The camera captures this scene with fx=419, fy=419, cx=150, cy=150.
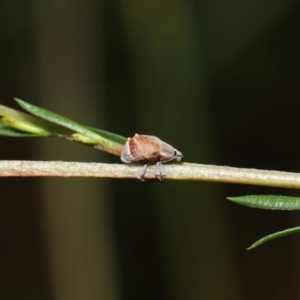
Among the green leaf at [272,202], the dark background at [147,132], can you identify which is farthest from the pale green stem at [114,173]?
the dark background at [147,132]

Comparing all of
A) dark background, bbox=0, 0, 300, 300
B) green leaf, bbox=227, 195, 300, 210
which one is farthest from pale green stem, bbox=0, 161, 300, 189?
dark background, bbox=0, 0, 300, 300

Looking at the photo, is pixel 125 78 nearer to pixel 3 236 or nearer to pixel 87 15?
pixel 87 15

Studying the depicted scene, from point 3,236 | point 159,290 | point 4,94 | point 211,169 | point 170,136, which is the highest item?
point 4,94

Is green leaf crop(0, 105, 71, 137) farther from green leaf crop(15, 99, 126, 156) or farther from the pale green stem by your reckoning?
the pale green stem

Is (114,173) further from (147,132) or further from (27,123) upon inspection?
(147,132)

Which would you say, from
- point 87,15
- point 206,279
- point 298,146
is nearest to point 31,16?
point 87,15

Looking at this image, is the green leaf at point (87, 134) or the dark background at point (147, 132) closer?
the green leaf at point (87, 134)

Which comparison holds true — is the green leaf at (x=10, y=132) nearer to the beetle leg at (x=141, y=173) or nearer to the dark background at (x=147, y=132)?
the beetle leg at (x=141, y=173)
